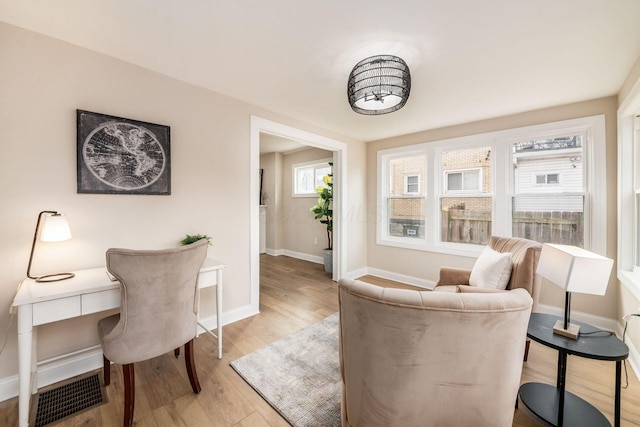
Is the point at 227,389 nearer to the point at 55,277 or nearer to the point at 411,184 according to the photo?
the point at 55,277

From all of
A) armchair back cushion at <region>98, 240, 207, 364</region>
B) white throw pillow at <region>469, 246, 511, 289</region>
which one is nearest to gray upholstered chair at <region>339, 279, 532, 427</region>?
armchair back cushion at <region>98, 240, 207, 364</region>

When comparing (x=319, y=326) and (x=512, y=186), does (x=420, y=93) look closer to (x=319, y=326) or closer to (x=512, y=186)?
(x=512, y=186)

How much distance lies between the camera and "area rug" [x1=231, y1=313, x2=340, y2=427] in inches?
62.6

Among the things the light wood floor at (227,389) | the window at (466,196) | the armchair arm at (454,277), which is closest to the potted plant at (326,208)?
the window at (466,196)

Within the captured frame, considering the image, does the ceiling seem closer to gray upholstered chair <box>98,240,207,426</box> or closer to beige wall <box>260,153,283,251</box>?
gray upholstered chair <box>98,240,207,426</box>

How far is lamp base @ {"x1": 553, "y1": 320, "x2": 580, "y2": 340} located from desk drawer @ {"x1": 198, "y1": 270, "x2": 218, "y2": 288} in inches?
91.6

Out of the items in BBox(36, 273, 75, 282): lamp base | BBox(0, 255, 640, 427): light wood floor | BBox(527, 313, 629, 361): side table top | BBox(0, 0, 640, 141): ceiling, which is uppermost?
BBox(0, 0, 640, 141): ceiling

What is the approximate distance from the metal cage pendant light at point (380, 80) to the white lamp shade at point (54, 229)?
211cm

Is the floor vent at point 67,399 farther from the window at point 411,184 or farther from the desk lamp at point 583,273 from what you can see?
the window at point 411,184

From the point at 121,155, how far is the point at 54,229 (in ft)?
2.32

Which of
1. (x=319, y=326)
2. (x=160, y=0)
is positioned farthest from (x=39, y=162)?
(x=319, y=326)

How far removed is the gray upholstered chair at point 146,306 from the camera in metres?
1.43

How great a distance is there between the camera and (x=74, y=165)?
73.7 inches

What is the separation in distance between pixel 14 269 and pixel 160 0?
1903 millimetres
